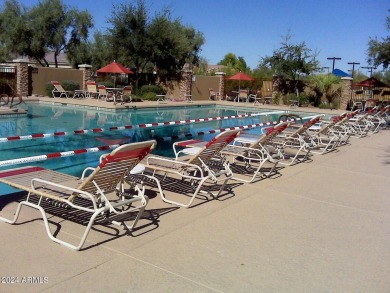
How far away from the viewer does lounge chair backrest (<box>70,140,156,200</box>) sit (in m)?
4.12

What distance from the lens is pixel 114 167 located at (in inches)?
169

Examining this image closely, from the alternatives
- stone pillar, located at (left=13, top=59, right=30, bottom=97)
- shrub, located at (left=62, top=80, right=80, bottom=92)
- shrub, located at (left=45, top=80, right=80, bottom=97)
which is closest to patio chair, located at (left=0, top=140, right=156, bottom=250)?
stone pillar, located at (left=13, top=59, right=30, bottom=97)

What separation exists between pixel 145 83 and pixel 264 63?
8184mm

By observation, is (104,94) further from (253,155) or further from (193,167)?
(193,167)

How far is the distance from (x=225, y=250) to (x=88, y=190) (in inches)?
55.1

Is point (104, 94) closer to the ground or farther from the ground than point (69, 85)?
closer to the ground

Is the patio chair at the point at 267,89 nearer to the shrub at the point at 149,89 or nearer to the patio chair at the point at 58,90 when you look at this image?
the shrub at the point at 149,89

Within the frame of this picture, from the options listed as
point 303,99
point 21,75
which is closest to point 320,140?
point 303,99

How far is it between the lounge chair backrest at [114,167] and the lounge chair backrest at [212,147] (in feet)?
4.61

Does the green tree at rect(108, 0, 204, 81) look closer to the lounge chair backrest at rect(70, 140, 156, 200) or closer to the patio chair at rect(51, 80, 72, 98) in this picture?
the patio chair at rect(51, 80, 72, 98)

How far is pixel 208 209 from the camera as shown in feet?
17.6

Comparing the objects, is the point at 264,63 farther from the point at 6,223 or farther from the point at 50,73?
the point at 6,223

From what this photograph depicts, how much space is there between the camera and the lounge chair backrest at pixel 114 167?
4.12m

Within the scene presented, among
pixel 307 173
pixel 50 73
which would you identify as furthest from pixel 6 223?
pixel 50 73
